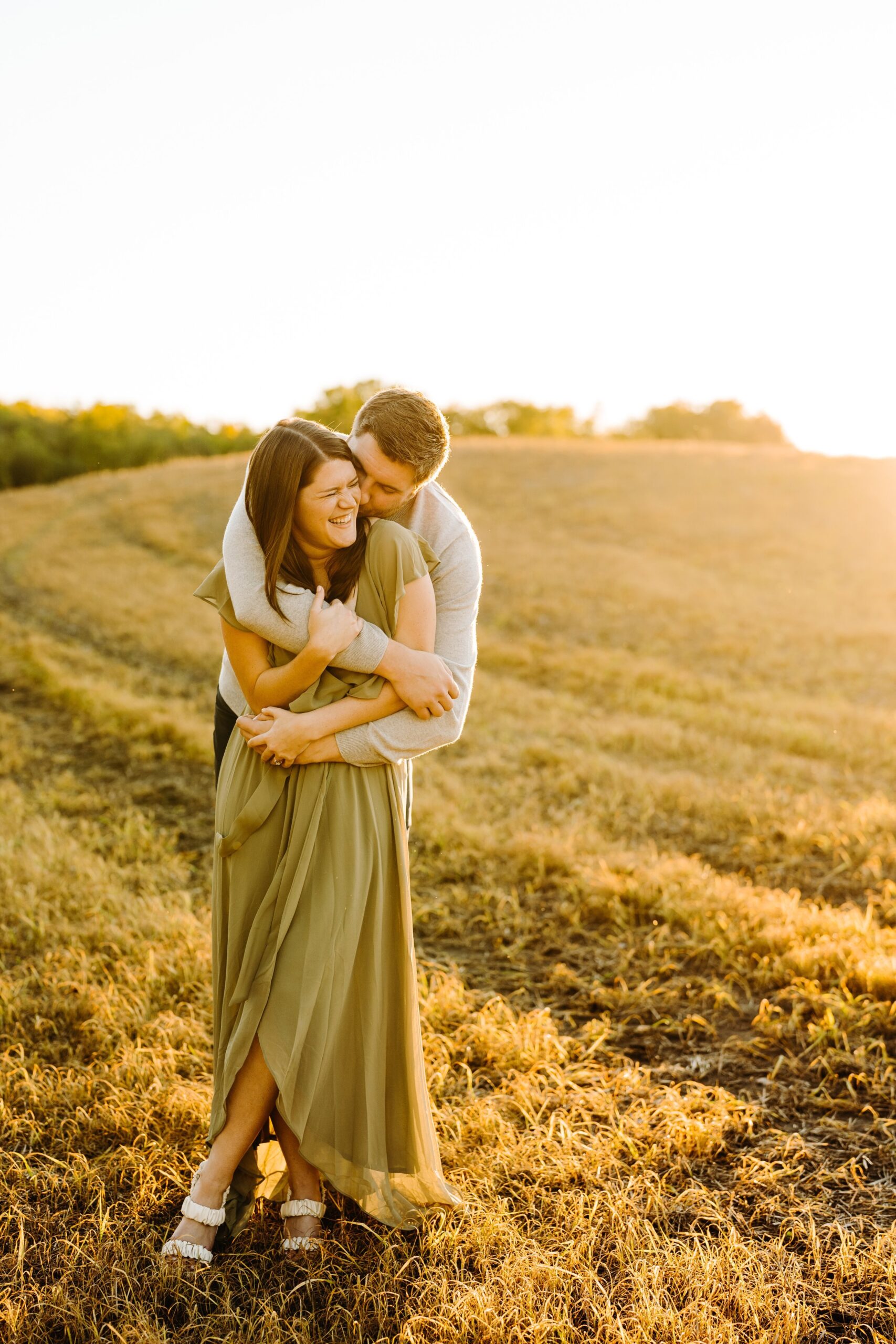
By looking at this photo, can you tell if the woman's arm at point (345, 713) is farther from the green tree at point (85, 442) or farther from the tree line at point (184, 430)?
the green tree at point (85, 442)

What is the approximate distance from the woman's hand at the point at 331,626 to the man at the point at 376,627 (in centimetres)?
3

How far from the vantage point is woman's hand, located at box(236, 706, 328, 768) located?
2.73 m

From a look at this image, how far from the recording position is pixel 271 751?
276 centimetres

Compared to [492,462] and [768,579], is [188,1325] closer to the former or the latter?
[768,579]

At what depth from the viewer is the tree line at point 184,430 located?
5153 cm

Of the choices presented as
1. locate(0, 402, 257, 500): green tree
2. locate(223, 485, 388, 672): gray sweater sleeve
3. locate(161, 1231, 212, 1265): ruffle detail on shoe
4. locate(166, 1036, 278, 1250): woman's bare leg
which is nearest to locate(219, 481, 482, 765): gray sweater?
locate(223, 485, 388, 672): gray sweater sleeve

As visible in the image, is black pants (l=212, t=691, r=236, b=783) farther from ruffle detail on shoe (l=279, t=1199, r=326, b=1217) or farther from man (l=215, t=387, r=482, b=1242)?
ruffle detail on shoe (l=279, t=1199, r=326, b=1217)

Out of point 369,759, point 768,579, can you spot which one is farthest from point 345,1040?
point 768,579

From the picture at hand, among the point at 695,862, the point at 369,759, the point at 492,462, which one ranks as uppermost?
the point at 492,462

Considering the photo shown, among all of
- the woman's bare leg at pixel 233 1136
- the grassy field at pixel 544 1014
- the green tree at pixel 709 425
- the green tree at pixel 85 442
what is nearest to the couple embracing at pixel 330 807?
the woman's bare leg at pixel 233 1136

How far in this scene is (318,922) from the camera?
9.12ft

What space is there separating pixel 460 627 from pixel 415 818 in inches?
166

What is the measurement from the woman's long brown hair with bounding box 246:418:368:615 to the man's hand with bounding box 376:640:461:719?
0.88ft

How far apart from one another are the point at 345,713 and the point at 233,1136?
1.21 metres
